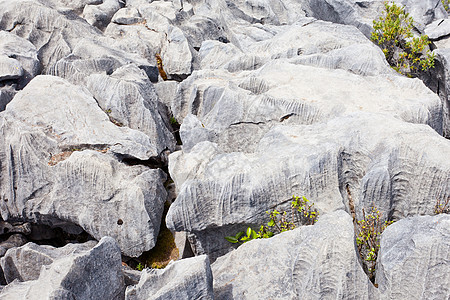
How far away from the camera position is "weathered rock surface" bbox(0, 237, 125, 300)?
6754 millimetres

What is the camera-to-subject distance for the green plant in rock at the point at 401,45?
18.0m

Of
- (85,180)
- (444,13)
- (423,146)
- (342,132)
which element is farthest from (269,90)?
(444,13)

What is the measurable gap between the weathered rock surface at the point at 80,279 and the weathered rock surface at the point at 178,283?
678mm

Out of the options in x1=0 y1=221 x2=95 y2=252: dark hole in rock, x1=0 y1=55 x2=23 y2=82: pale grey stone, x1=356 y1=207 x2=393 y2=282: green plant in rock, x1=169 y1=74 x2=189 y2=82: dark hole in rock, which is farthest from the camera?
x1=169 y1=74 x2=189 y2=82: dark hole in rock

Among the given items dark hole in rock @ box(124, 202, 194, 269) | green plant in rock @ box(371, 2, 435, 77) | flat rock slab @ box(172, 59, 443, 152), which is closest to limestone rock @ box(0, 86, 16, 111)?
flat rock slab @ box(172, 59, 443, 152)

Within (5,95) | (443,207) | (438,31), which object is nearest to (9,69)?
(5,95)

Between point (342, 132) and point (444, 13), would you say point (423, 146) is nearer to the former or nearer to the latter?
point (342, 132)

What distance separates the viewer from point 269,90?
13.8 meters

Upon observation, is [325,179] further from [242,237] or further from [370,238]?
[242,237]

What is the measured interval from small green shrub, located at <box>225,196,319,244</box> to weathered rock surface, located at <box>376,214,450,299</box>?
2.52 meters

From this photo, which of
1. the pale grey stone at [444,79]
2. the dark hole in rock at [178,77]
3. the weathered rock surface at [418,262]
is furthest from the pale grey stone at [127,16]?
the weathered rock surface at [418,262]

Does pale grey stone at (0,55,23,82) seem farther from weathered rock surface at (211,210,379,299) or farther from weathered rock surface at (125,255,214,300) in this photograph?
weathered rock surface at (211,210,379,299)

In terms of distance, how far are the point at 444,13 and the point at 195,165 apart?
2219cm

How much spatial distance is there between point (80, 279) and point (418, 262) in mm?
6578
